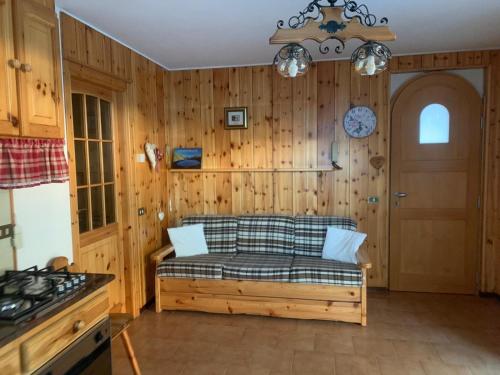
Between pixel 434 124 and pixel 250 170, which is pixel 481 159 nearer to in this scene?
pixel 434 124

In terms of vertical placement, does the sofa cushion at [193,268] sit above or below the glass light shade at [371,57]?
below

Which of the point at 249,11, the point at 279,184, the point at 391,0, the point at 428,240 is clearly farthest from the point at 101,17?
the point at 428,240

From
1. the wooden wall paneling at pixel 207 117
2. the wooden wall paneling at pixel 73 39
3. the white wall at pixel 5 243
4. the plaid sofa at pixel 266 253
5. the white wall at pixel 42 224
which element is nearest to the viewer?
the white wall at pixel 5 243

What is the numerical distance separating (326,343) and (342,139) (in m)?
2.14

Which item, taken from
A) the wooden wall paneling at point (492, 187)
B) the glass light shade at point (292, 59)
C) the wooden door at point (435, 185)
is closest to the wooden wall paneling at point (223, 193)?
the wooden door at point (435, 185)

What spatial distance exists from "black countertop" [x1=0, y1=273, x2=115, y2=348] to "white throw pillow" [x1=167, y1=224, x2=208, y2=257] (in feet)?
5.58

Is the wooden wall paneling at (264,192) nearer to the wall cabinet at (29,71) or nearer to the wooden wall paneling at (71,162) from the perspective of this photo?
the wooden wall paneling at (71,162)

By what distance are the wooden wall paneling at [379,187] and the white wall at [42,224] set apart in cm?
300

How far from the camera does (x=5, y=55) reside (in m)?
1.73

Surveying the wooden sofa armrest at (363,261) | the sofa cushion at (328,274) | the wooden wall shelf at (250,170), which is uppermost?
the wooden wall shelf at (250,170)

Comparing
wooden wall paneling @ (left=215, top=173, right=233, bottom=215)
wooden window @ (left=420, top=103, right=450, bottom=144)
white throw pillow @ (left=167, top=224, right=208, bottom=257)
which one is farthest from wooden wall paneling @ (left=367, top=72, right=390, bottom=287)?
white throw pillow @ (left=167, top=224, right=208, bottom=257)

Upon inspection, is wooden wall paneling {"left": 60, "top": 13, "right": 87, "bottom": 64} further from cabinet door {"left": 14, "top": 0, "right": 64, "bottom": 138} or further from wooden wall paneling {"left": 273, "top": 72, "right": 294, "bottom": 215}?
wooden wall paneling {"left": 273, "top": 72, "right": 294, "bottom": 215}

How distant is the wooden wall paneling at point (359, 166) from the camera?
3952mm

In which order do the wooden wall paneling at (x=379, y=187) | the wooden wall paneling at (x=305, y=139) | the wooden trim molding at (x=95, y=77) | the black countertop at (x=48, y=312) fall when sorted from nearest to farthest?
the black countertop at (x=48, y=312), the wooden trim molding at (x=95, y=77), the wooden wall paneling at (x=379, y=187), the wooden wall paneling at (x=305, y=139)
